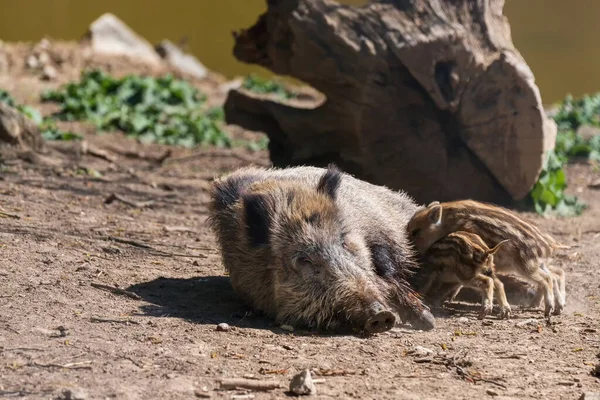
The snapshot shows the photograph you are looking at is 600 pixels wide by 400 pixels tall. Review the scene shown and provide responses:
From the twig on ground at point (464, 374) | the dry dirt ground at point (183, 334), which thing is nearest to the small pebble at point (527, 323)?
the dry dirt ground at point (183, 334)

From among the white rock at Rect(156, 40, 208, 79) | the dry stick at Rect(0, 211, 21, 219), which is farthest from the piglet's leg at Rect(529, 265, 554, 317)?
the white rock at Rect(156, 40, 208, 79)

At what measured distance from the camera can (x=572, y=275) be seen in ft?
20.8

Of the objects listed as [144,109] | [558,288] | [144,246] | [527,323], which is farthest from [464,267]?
[144,109]

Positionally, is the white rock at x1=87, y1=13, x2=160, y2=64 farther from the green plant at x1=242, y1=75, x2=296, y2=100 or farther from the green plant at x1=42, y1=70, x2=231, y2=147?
the green plant at x1=42, y1=70, x2=231, y2=147

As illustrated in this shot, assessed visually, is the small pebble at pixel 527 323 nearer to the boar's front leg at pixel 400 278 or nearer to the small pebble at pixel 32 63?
the boar's front leg at pixel 400 278

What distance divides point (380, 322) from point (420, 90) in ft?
12.3

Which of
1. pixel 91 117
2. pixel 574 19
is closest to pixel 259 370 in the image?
pixel 91 117

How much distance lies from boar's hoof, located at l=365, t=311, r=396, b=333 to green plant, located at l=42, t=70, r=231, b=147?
7.60 m

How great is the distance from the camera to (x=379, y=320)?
4.63 m

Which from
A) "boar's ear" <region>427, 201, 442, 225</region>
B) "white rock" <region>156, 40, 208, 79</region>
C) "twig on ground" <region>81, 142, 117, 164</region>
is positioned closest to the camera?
"boar's ear" <region>427, 201, 442, 225</region>

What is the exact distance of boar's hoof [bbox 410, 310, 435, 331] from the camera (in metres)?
4.99

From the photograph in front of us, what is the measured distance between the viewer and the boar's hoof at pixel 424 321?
4992 millimetres

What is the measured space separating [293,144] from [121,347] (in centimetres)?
477

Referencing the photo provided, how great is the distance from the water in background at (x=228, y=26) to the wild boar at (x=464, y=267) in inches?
417
